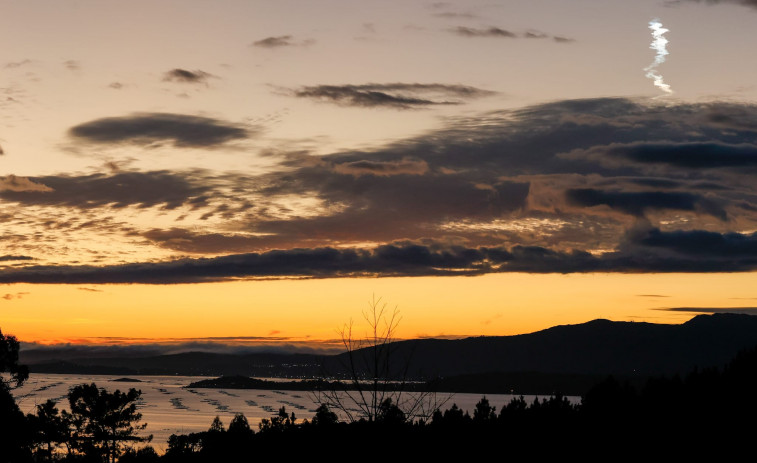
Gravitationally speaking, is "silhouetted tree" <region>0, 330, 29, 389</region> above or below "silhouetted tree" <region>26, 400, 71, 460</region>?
above

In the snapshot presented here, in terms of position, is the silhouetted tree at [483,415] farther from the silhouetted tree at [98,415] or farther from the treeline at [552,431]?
the silhouetted tree at [98,415]

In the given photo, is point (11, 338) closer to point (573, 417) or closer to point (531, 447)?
point (531, 447)

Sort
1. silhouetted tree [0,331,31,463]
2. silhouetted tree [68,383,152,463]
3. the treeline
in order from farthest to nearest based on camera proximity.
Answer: silhouetted tree [68,383,152,463] → the treeline → silhouetted tree [0,331,31,463]

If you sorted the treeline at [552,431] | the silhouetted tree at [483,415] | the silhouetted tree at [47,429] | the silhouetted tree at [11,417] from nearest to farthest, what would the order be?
the silhouetted tree at [11,417] → the silhouetted tree at [47,429] → the treeline at [552,431] → the silhouetted tree at [483,415]

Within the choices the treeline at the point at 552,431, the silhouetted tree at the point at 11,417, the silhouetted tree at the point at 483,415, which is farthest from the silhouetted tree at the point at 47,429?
the silhouetted tree at the point at 483,415

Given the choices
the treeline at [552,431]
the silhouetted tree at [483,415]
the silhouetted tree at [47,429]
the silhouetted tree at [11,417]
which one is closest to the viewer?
the silhouetted tree at [11,417]

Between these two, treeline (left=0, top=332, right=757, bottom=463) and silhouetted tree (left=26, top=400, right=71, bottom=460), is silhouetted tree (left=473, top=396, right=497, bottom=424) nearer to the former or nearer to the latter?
treeline (left=0, top=332, right=757, bottom=463)

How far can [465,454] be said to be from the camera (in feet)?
320

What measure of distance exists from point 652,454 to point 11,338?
210 ft

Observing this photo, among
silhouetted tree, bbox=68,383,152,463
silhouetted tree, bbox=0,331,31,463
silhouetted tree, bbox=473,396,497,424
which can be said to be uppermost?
silhouetted tree, bbox=0,331,31,463

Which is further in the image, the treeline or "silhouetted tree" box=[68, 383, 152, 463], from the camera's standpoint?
"silhouetted tree" box=[68, 383, 152, 463]

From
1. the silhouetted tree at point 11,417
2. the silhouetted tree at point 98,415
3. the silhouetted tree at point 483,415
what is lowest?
the silhouetted tree at point 483,415

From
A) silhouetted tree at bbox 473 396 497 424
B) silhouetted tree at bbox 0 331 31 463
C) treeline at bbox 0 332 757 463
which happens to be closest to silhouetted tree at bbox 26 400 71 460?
treeline at bbox 0 332 757 463

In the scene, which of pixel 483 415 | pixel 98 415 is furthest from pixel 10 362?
pixel 483 415
